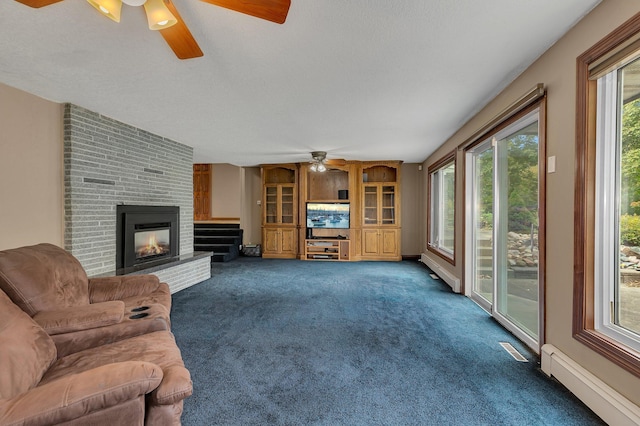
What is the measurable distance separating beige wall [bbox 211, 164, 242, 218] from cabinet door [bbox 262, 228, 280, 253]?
186 centimetres

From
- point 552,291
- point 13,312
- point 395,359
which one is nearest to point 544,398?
point 552,291

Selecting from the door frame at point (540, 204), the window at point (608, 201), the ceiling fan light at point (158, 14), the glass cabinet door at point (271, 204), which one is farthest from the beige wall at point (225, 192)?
the window at point (608, 201)

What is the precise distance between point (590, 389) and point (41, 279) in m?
3.37

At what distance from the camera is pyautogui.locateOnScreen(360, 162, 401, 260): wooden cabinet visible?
732cm

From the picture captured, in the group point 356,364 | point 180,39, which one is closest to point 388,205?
point 356,364

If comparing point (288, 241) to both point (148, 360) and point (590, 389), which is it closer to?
point (148, 360)

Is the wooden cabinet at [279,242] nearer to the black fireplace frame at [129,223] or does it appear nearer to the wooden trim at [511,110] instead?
the black fireplace frame at [129,223]

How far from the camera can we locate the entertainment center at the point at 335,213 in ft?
24.0

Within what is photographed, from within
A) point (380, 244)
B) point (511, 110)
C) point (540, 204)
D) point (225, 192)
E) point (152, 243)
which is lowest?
point (380, 244)

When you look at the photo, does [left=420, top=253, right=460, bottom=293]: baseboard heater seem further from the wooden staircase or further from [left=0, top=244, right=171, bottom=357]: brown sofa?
the wooden staircase

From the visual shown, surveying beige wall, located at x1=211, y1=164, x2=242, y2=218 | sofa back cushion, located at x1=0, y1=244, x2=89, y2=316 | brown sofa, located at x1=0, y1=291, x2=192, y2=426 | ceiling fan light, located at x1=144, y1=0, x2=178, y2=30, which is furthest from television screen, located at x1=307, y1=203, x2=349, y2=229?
ceiling fan light, located at x1=144, y1=0, x2=178, y2=30

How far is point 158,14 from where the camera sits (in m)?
1.44

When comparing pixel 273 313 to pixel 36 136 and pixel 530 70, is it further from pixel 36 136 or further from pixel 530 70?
pixel 530 70

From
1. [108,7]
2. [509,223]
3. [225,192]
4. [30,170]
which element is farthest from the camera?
[225,192]
